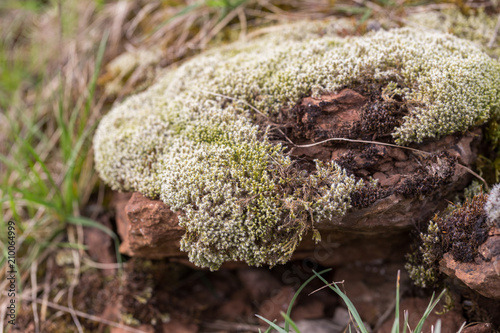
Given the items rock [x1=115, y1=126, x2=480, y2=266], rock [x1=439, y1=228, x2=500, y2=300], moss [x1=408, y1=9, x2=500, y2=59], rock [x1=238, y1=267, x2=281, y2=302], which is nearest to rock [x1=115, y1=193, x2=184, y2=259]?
rock [x1=115, y1=126, x2=480, y2=266]

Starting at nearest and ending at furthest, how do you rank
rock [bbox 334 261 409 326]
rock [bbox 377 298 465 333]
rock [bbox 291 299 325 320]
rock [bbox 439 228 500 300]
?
1. rock [bbox 439 228 500 300]
2. rock [bbox 377 298 465 333]
3. rock [bbox 334 261 409 326]
4. rock [bbox 291 299 325 320]

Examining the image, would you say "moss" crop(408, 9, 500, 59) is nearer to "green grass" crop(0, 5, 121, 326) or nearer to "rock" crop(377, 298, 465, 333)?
"rock" crop(377, 298, 465, 333)

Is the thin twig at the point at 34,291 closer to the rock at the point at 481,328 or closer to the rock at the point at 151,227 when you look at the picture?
the rock at the point at 151,227

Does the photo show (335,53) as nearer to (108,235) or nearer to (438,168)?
(438,168)

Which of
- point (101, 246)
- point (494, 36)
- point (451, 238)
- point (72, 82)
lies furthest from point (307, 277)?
point (72, 82)

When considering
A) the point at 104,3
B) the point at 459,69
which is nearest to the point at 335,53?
the point at 459,69

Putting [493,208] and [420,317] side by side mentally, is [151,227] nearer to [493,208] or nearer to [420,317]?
[420,317]

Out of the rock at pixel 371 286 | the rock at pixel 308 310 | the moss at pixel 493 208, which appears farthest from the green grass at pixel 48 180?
the moss at pixel 493 208
